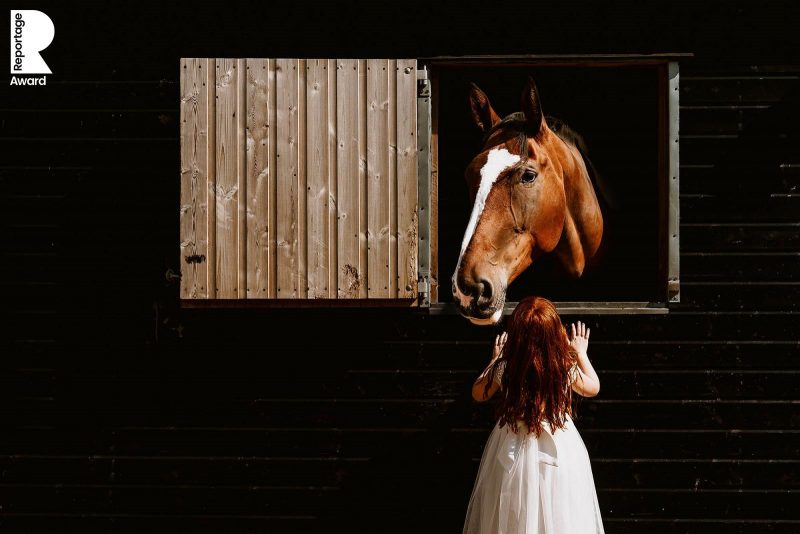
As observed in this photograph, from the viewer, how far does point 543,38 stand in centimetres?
424

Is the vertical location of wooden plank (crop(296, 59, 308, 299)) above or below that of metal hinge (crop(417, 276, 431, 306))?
above

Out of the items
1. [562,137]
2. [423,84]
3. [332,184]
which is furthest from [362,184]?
[562,137]

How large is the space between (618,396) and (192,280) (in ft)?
7.60

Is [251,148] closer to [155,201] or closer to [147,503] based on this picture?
[155,201]

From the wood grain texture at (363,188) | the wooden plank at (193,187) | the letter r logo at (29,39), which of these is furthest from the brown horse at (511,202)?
the letter r logo at (29,39)

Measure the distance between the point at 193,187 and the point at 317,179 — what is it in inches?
24.7

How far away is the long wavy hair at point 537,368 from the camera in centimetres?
331

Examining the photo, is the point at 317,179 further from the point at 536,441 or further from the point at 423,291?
the point at 536,441

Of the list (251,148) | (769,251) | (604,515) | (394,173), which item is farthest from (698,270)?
(251,148)

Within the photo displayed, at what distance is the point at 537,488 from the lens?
3.39m

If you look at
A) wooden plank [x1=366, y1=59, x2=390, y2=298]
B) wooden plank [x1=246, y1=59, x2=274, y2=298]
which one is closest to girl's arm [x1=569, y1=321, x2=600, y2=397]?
wooden plank [x1=366, y1=59, x2=390, y2=298]

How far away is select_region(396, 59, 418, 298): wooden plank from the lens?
403cm

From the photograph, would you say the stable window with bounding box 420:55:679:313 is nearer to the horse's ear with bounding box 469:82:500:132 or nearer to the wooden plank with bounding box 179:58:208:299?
the horse's ear with bounding box 469:82:500:132

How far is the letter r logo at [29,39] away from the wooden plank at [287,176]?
4.35 feet
